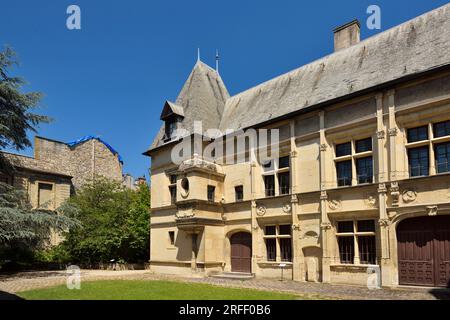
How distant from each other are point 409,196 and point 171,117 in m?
13.7

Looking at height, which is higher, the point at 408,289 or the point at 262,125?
the point at 262,125

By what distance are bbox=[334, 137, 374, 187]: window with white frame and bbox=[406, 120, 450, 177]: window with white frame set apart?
1.50 metres

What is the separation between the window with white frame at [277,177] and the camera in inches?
722

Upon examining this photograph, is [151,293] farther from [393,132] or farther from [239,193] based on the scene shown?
[393,132]

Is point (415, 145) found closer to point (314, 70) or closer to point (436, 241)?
point (436, 241)

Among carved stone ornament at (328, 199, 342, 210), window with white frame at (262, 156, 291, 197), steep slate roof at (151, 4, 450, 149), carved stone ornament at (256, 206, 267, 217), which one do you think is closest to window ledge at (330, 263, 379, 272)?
carved stone ornament at (328, 199, 342, 210)

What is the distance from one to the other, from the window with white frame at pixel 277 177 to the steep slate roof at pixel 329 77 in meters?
2.17

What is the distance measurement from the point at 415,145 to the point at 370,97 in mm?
2490

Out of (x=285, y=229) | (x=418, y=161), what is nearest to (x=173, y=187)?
(x=285, y=229)

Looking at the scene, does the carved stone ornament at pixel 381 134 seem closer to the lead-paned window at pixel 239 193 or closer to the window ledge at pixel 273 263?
the window ledge at pixel 273 263

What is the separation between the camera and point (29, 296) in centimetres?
1221

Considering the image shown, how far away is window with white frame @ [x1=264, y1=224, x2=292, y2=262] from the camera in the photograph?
17703mm

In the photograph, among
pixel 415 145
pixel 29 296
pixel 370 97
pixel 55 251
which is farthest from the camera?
pixel 55 251
